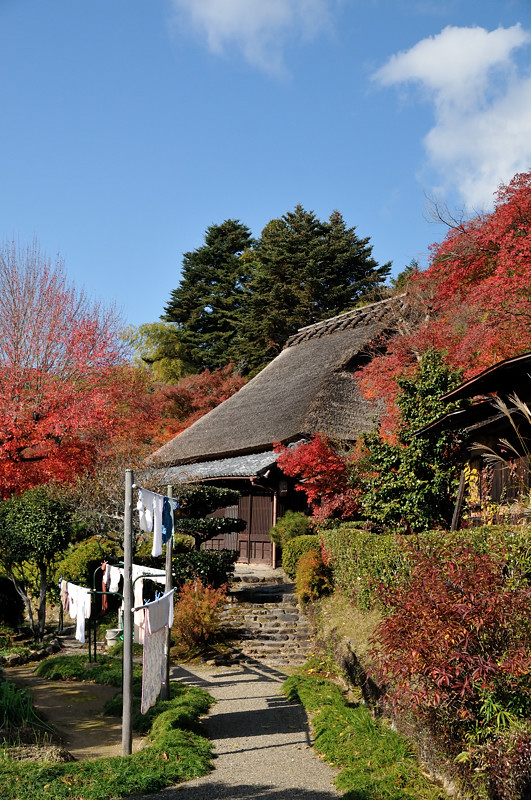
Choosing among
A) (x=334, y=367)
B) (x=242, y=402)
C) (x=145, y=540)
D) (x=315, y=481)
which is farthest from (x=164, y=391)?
(x=315, y=481)

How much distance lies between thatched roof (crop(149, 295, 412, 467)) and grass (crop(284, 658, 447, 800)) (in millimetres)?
11016

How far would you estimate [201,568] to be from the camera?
1536 cm

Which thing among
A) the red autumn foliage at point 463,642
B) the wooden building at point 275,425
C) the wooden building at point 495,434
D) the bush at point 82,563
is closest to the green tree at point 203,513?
the wooden building at point 275,425

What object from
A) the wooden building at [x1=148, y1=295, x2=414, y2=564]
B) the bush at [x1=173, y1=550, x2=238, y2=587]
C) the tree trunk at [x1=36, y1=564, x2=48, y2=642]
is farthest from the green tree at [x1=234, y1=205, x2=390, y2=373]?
the tree trunk at [x1=36, y1=564, x2=48, y2=642]

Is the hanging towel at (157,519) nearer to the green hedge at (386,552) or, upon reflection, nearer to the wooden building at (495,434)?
the green hedge at (386,552)

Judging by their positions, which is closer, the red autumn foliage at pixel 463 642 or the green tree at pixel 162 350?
the red autumn foliage at pixel 463 642

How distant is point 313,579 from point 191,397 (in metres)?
20.4

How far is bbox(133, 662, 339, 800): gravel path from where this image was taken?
6.38 metres

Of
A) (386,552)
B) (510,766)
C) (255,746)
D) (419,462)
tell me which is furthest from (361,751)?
(419,462)

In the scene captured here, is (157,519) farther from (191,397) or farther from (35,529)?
(191,397)

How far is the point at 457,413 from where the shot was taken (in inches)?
395

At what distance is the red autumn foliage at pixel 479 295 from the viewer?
40.6 feet

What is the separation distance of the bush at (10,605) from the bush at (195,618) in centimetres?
508

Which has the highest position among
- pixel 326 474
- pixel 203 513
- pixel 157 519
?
pixel 326 474
